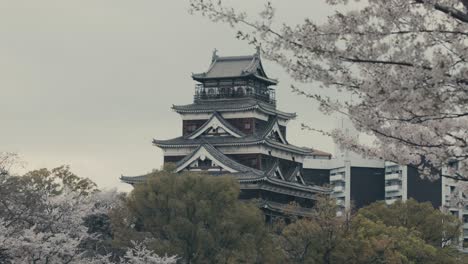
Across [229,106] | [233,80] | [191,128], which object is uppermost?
[233,80]

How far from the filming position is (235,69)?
68500mm

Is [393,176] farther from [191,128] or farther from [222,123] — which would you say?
[222,123]

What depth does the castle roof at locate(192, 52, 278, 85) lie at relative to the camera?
67562 mm

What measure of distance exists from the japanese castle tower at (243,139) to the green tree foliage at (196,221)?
13535 millimetres

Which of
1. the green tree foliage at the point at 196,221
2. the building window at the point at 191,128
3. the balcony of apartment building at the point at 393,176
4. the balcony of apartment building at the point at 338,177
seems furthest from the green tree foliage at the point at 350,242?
the balcony of apartment building at the point at 338,177

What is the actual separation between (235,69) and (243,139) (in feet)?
17.9

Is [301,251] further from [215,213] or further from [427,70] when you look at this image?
[427,70]

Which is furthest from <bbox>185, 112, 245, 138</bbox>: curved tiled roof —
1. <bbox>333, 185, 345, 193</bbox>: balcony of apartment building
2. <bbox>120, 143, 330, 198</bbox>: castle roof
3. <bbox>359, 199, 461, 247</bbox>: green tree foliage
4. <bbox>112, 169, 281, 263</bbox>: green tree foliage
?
<bbox>333, 185, 345, 193</bbox>: balcony of apartment building

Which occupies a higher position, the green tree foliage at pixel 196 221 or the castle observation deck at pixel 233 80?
the castle observation deck at pixel 233 80

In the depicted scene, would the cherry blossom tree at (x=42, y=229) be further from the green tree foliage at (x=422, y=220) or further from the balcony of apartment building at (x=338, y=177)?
the balcony of apartment building at (x=338, y=177)

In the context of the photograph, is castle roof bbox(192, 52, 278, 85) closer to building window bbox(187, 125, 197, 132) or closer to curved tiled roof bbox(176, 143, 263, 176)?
building window bbox(187, 125, 197, 132)

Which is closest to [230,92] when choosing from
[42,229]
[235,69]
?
[235,69]

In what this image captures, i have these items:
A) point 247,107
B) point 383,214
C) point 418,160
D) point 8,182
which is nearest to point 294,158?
point 247,107

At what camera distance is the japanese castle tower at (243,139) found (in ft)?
208
